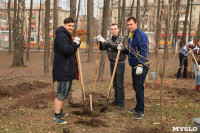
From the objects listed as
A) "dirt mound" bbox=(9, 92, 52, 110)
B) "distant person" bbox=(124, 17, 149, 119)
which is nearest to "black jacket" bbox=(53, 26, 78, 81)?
"distant person" bbox=(124, 17, 149, 119)

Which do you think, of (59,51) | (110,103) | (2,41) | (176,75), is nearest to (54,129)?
(59,51)

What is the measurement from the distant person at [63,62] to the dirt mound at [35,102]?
126 centimetres

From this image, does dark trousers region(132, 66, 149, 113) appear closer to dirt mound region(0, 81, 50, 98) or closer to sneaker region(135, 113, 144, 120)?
sneaker region(135, 113, 144, 120)

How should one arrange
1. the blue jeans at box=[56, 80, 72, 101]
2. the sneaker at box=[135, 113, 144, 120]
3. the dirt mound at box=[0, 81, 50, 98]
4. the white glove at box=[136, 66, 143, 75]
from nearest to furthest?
the blue jeans at box=[56, 80, 72, 101] → the white glove at box=[136, 66, 143, 75] → the sneaker at box=[135, 113, 144, 120] → the dirt mound at box=[0, 81, 50, 98]

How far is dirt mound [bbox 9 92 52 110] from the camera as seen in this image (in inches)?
204

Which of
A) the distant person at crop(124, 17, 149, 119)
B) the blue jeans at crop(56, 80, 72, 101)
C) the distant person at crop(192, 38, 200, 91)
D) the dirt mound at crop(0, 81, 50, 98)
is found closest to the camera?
the blue jeans at crop(56, 80, 72, 101)

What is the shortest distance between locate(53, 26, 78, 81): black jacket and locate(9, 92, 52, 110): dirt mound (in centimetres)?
152

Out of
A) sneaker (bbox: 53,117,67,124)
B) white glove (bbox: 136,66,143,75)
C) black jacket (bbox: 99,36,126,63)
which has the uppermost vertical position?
black jacket (bbox: 99,36,126,63)

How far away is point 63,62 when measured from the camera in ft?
13.1

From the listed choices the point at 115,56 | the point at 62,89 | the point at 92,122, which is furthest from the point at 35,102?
the point at 115,56

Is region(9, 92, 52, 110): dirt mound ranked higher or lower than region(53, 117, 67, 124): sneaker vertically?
lower

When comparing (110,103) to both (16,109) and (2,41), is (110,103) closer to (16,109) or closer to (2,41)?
(16,109)

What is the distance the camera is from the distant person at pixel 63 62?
3947 mm

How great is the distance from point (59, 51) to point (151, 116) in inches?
95.4
